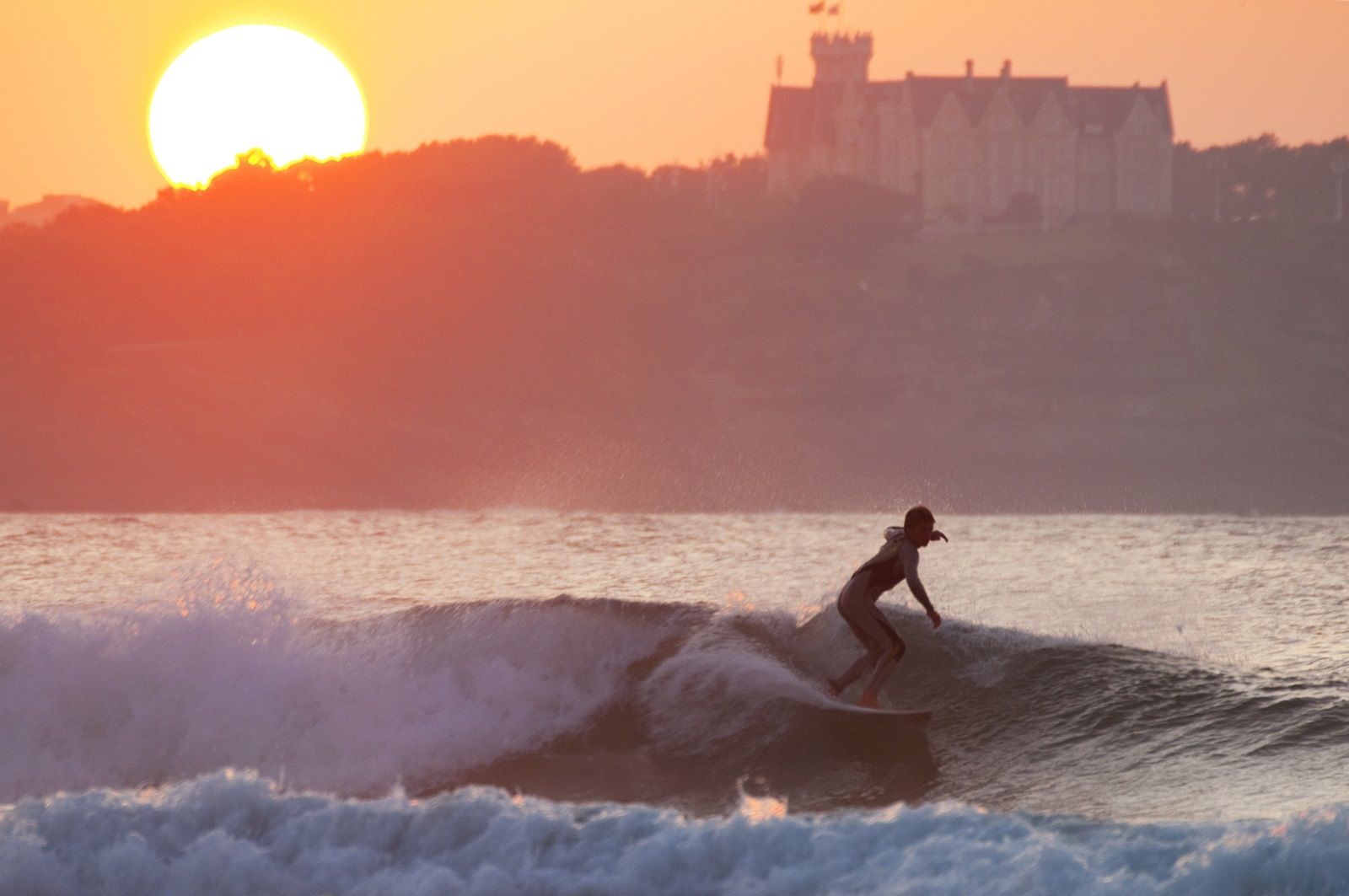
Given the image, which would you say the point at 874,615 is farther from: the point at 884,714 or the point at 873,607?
the point at 884,714

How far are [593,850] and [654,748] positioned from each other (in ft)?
11.9

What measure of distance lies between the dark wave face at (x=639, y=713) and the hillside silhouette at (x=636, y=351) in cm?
4891

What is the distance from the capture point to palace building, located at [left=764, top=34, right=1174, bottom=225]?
408ft

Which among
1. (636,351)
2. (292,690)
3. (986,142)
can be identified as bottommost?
(292,690)

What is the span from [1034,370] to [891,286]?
42.1 feet

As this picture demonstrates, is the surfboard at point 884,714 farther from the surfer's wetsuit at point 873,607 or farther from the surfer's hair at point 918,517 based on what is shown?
the surfer's hair at point 918,517

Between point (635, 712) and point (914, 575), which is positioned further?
point (635, 712)

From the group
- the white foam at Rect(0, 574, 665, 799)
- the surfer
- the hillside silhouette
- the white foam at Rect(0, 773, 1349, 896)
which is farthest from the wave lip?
the hillside silhouette

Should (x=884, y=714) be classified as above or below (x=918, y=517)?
below

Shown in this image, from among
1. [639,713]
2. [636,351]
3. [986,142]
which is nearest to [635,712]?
[639,713]

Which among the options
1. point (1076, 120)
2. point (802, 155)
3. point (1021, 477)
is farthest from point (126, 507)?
point (1076, 120)

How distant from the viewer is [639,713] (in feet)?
46.2

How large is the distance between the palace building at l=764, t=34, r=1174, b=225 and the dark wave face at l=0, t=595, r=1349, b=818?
108m

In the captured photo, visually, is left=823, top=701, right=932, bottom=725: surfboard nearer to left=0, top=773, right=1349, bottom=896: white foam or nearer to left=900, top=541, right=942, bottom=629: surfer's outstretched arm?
left=900, top=541, right=942, bottom=629: surfer's outstretched arm
